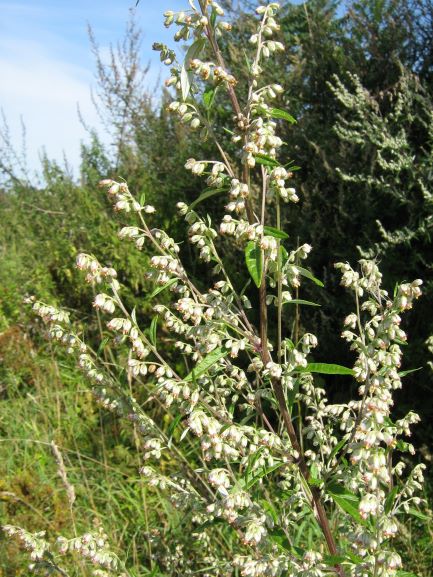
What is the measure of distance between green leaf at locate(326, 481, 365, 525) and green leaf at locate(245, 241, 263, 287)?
2.09ft

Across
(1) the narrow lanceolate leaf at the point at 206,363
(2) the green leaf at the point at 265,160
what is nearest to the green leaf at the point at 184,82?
(2) the green leaf at the point at 265,160

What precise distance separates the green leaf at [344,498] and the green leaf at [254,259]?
0.64 m

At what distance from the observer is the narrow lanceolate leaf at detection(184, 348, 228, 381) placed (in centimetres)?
164

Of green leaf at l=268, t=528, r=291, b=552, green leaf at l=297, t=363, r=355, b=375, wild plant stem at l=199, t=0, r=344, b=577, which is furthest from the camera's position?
green leaf at l=268, t=528, r=291, b=552

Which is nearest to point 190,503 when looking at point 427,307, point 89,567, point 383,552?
point 383,552

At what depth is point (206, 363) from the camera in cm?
168

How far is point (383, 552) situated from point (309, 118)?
3531 mm

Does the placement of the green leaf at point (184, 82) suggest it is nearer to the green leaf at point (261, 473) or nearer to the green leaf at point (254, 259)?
the green leaf at point (254, 259)

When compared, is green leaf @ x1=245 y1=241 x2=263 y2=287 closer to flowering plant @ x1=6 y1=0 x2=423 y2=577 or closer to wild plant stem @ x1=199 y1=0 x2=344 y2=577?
flowering plant @ x1=6 y1=0 x2=423 y2=577

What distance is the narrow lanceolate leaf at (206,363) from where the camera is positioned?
1.64 m

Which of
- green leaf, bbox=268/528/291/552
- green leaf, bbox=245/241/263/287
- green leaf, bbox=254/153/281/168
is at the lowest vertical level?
green leaf, bbox=268/528/291/552

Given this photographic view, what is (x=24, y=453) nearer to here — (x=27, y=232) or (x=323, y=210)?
(x=323, y=210)

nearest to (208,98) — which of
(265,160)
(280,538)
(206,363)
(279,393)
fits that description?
(265,160)

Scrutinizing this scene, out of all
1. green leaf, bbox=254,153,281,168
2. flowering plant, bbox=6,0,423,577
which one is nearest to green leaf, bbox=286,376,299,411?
flowering plant, bbox=6,0,423,577
